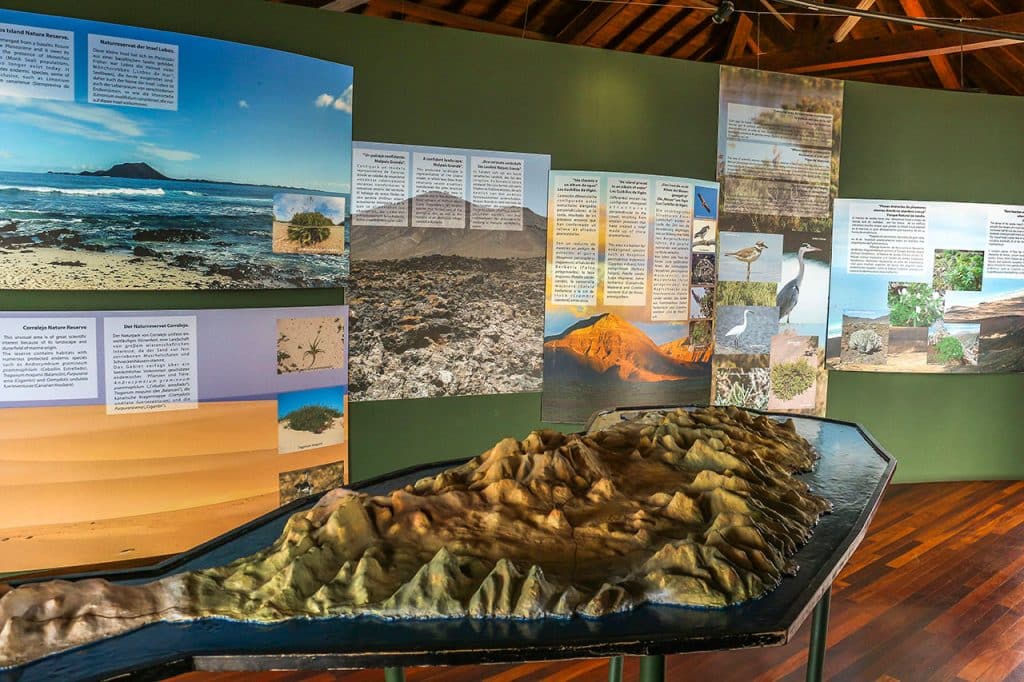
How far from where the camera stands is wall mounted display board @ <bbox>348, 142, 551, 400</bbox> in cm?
526

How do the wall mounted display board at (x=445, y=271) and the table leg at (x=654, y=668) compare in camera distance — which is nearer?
the table leg at (x=654, y=668)

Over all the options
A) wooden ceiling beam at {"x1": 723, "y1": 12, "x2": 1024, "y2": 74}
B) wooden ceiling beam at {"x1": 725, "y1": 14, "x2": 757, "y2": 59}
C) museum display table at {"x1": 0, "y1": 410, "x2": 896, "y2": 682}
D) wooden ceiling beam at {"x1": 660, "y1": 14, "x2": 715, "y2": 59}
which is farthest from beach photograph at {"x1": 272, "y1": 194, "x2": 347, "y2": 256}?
wooden ceiling beam at {"x1": 660, "y1": 14, "x2": 715, "y2": 59}

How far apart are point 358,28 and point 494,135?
3.70 ft

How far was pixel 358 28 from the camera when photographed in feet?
16.8

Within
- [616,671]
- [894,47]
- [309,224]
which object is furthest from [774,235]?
[616,671]

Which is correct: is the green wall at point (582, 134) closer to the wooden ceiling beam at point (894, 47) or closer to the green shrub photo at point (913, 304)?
the green shrub photo at point (913, 304)

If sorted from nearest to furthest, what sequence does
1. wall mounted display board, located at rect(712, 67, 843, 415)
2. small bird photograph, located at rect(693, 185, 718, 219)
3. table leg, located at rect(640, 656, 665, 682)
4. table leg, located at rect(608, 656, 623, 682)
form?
1. table leg, located at rect(640, 656, 665, 682)
2. table leg, located at rect(608, 656, 623, 682)
3. small bird photograph, located at rect(693, 185, 718, 219)
4. wall mounted display board, located at rect(712, 67, 843, 415)

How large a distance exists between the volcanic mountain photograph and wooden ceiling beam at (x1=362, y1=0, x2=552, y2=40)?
154 inches

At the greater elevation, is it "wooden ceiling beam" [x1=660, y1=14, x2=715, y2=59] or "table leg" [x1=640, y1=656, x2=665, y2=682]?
"wooden ceiling beam" [x1=660, y1=14, x2=715, y2=59]

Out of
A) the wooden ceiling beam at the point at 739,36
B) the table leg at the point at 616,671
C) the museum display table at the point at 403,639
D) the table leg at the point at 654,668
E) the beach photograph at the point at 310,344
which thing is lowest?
the table leg at the point at 616,671

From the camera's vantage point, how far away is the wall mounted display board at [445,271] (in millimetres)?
5258

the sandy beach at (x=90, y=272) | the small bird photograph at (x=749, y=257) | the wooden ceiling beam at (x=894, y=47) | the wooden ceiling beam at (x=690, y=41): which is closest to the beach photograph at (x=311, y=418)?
the sandy beach at (x=90, y=272)

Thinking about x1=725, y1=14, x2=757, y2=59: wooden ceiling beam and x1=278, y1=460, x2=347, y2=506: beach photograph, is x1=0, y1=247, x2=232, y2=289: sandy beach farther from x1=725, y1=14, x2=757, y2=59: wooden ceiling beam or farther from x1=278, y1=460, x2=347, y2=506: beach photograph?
x1=725, y1=14, x2=757, y2=59: wooden ceiling beam

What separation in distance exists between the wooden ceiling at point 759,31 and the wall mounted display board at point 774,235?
4.48 feet
